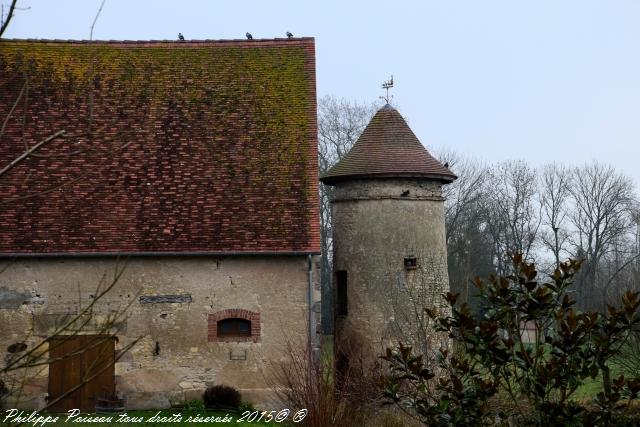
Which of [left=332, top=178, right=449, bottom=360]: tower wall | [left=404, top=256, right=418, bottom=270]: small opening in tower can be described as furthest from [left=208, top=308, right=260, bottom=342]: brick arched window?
[left=404, top=256, right=418, bottom=270]: small opening in tower

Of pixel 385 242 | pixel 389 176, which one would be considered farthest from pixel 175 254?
pixel 389 176

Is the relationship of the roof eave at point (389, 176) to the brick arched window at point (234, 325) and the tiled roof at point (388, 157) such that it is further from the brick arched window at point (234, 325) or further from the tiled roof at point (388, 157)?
the brick arched window at point (234, 325)

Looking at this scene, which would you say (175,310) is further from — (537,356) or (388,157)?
(537,356)

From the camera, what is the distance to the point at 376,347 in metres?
18.1

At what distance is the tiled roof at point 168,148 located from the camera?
15945 millimetres

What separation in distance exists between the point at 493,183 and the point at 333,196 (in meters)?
27.8

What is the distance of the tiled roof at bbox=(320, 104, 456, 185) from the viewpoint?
18.8 metres

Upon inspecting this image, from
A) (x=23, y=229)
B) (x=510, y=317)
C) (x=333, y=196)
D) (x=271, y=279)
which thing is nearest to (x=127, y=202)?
(x=23, y=229)

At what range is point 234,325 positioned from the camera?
16047 mm

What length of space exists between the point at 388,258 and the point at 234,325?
434 centimetres

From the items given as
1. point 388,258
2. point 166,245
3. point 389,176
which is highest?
point 389,176

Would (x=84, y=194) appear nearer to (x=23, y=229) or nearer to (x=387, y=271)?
(x=23, y=229)

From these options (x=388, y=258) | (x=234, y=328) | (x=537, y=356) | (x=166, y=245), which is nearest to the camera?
(x=537, y=356)

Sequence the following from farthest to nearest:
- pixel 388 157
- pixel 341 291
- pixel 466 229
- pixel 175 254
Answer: pixel 466 229 → pixel 341 291 → pixel 388 157 → pixel 175 254
